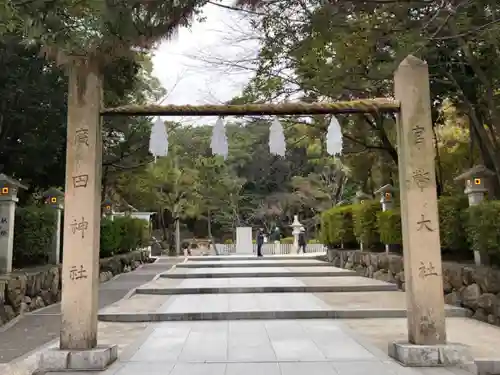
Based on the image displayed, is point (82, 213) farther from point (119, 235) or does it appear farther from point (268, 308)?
point (119, 235)

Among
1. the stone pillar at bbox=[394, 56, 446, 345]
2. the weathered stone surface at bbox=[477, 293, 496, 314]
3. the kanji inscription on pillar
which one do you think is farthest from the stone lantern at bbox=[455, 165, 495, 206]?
Result: the kanji inscription on pillar

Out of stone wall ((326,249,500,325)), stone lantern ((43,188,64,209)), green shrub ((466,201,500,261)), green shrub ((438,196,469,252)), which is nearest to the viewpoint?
green shrub ((466,201,500,261))

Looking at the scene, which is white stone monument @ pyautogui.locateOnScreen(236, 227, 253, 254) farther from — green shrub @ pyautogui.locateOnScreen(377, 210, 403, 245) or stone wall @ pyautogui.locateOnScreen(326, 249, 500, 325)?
stone wall @ pyautogui.locateOnScreen(326, 249, 500, 325)

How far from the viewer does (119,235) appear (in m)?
15.1

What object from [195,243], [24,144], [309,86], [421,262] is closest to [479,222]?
[421,262]

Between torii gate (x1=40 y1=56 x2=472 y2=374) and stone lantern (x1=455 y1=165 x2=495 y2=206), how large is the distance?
3460mm

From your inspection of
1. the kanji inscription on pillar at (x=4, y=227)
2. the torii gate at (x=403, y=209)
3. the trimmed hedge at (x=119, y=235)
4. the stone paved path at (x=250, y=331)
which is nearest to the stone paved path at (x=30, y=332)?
the stone paved path at (x=250, y=331)

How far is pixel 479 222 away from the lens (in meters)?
6.70

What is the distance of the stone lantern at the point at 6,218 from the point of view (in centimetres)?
770

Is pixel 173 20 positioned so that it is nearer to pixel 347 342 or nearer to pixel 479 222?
pixel 347 342

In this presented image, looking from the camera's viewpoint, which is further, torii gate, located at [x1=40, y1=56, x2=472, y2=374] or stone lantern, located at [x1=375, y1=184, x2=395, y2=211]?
stone lantern, located at [x1=375, y1=184, x2=395, y2=211]

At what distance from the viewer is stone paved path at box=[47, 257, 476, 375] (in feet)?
14.2

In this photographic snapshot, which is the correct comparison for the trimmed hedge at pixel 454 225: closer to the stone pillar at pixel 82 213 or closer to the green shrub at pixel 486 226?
the green shrub at pixel 486 226

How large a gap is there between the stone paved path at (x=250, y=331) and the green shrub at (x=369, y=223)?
81.9 inches
